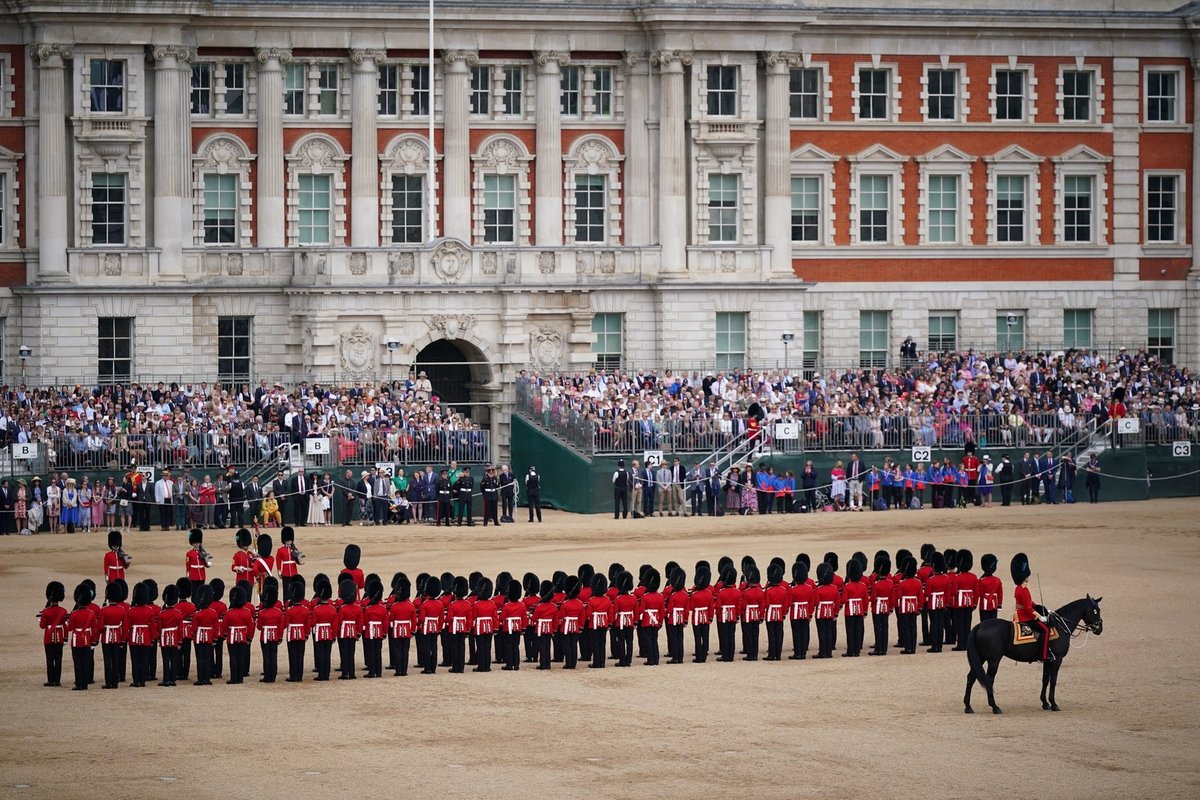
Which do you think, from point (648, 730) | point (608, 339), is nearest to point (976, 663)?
point (648, 730)

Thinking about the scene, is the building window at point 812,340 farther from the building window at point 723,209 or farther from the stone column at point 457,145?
the stone column at point 457,145

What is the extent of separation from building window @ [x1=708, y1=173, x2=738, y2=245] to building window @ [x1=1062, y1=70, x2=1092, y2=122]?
1121 centimetres

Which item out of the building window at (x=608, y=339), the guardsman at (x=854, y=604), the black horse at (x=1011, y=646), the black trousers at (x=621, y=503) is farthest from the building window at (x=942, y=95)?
the black horse at (x=1011, y=646)

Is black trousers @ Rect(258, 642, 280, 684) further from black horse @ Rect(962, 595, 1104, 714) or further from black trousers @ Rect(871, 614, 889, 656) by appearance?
black horse @ Rect(962, 595, 1104, 714)

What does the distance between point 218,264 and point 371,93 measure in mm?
6546

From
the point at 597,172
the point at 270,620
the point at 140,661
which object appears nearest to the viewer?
the point at 140,661

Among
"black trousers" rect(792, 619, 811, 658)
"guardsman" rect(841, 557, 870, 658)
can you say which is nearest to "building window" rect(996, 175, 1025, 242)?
"guardsman" rect(841, 557, 870, 658)

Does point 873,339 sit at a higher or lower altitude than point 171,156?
lower

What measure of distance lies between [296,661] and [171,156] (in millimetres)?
30951

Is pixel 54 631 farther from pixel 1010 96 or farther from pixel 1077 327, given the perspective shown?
pixel 1077 327

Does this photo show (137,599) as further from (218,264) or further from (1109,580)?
(218,264)

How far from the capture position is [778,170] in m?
63.8

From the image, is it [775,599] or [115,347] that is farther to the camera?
[115,347]

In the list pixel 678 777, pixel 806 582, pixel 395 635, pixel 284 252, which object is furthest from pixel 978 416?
pixel 678 777
